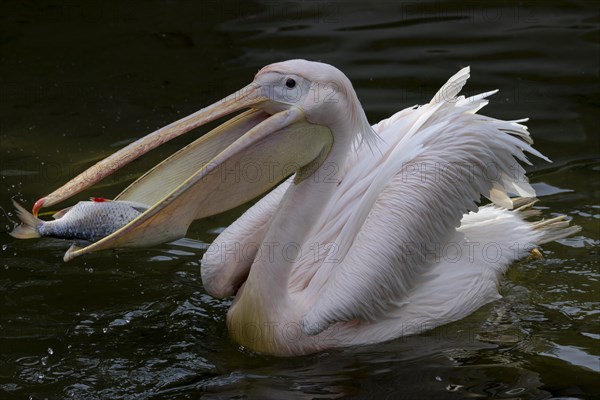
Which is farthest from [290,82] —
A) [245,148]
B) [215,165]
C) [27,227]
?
[27,227]

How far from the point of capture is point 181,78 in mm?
7918

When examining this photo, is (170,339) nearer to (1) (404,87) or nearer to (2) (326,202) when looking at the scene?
(2) (326,202)

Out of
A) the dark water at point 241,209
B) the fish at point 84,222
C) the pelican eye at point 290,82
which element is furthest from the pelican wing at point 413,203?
the fish at point 84,222

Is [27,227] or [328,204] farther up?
[27,227]

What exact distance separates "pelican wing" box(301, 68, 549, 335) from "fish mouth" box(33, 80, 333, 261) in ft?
1.19

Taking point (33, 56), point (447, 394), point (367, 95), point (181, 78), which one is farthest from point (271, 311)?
point (33, 56)

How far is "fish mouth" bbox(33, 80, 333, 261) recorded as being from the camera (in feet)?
13.2

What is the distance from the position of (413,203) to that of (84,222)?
1.33m

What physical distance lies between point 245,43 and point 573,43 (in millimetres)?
2516

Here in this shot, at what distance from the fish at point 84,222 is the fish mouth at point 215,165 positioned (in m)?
0.09

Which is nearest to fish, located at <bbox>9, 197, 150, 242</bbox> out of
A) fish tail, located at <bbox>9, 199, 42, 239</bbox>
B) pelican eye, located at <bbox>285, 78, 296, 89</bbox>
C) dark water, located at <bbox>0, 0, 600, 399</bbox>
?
fish tail, located at <bbox>9, 199, 42, 239</bbox>

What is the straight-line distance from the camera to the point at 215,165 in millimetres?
4141

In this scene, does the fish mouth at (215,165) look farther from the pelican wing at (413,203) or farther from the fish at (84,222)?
the pelican wing at (413,203)

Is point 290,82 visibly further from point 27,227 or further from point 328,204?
point 27,227
